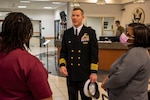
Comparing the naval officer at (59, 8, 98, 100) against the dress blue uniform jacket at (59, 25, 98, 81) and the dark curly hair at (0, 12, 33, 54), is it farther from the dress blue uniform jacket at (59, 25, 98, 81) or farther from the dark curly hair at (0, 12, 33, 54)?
the dark curly hair at (0, 12, 33, 54)

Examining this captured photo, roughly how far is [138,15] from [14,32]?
1030 cm

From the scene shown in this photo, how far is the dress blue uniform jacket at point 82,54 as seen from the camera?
246cm

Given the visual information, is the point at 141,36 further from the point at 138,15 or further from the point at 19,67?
the point at 138,15

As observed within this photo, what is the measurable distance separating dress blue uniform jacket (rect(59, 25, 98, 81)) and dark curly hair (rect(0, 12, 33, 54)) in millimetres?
1316

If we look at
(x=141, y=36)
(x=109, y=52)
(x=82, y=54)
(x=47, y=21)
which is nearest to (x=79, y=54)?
(x=82, y=54)

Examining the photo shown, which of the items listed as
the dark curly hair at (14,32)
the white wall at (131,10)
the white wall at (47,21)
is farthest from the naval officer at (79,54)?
the white wall at (47,21)

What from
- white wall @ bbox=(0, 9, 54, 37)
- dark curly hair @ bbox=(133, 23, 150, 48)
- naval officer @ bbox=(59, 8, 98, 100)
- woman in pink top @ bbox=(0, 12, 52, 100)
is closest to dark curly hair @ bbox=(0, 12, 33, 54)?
woman in pink top @ bbox=(0, 12, 52, 100)

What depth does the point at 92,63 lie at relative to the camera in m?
2.46

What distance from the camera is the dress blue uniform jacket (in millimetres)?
2465

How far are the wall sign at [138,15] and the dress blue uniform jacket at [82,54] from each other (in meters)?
8.58

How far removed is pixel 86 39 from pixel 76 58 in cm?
24

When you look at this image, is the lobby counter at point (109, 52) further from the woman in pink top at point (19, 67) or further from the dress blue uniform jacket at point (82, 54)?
the woman in pink top at point (19, 67)

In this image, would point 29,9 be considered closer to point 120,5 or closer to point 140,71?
point 120,5

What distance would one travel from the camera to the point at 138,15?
1079cm
